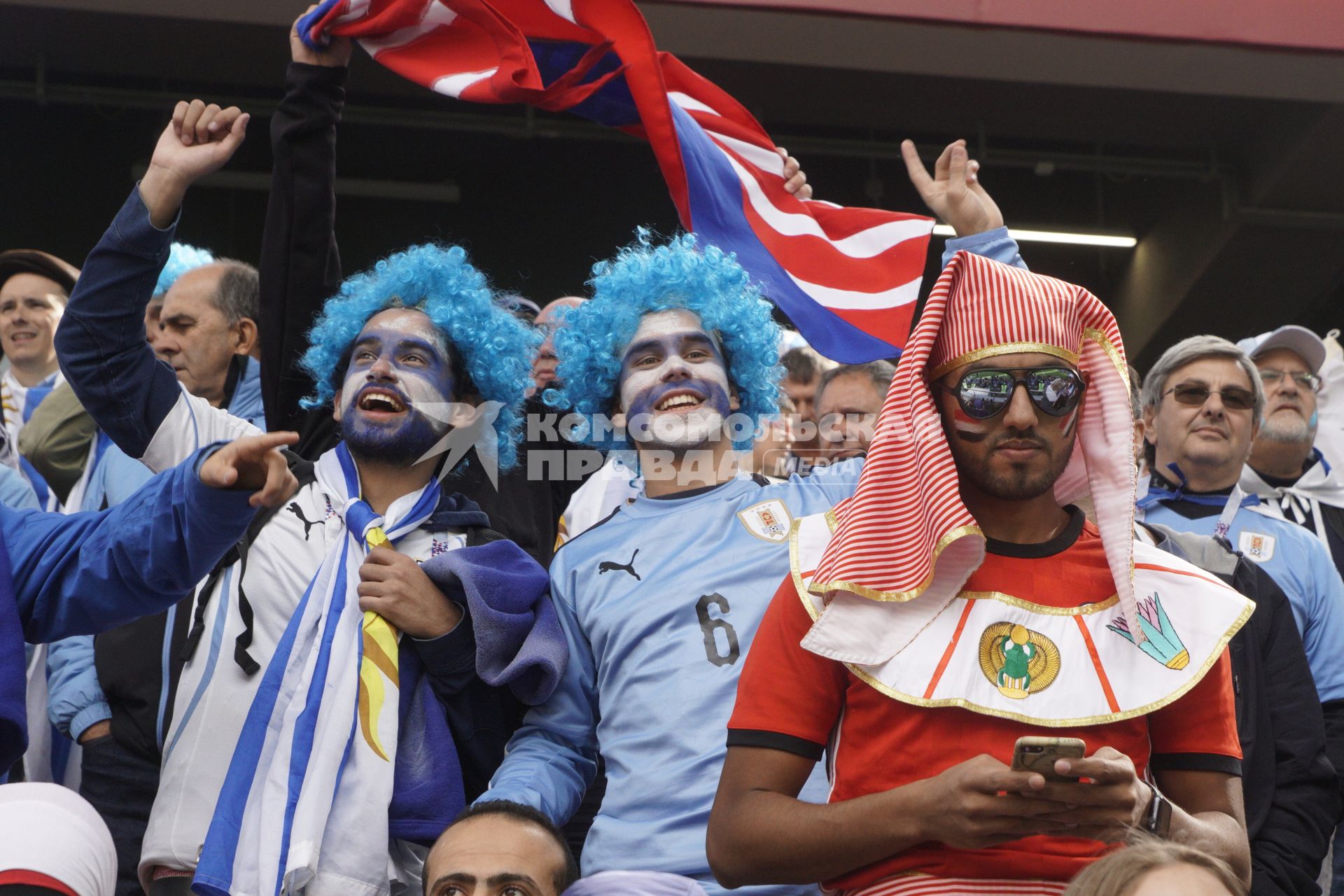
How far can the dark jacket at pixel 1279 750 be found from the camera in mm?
3402

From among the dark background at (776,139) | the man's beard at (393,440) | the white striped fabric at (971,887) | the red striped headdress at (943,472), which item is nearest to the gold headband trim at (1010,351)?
the red striped headdress at (943,472)

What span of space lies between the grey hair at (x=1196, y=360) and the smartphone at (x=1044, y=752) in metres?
2.94

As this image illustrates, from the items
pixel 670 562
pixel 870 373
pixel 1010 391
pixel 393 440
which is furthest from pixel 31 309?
pixel 1010 391

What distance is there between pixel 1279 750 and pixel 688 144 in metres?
2.52

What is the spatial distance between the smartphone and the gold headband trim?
0.73m

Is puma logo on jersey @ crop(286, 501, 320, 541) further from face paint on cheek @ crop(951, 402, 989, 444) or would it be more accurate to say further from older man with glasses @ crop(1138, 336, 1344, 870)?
older man with glasses @ crop(1138, 336, 1344, 870)

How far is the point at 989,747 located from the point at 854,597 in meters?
0.32

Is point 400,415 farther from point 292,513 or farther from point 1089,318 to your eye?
point 1089,318

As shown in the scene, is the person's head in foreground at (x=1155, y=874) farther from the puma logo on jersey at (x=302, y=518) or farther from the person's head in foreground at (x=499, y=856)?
the puma logo on jersey at (x=302, y=518)

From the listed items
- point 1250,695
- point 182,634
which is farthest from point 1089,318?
point 182,634

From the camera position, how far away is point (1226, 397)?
180 inches

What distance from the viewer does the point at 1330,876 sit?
4.10 m

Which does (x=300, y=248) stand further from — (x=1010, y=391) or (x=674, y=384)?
(x=1010, y=391)

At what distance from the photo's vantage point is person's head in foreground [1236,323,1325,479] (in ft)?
17.3
